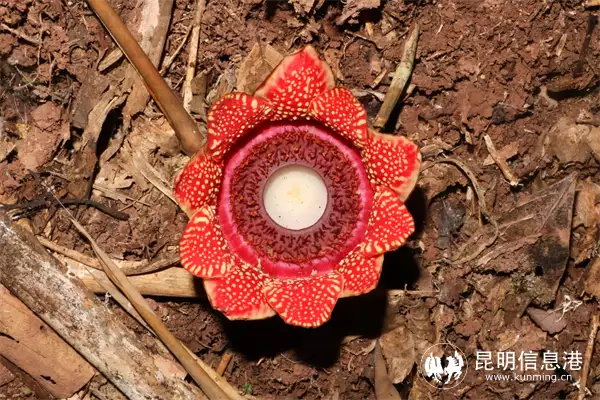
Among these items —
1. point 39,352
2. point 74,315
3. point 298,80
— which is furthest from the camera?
point 39,352

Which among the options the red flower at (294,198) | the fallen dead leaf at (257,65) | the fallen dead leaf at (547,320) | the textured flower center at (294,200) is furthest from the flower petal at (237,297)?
the fallen dead leaf at (547,320)

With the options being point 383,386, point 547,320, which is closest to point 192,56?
point 383,386

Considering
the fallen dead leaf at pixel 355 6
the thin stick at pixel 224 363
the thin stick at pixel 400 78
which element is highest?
the fallen dead leaf at pixel 355 6

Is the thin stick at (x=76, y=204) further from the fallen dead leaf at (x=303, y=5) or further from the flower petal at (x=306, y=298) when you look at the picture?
the fallen dead leaf at (x=303, y=5)

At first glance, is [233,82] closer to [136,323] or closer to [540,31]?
[136,323]

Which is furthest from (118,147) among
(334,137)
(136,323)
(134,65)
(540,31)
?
(540,31)

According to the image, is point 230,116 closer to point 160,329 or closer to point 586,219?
point 160,329
